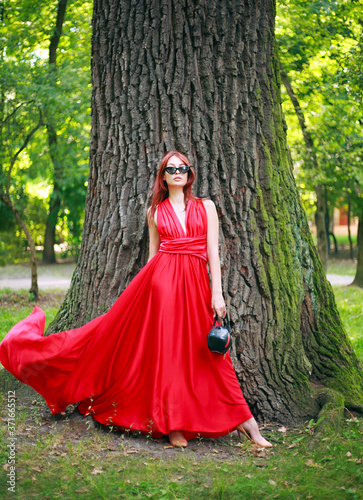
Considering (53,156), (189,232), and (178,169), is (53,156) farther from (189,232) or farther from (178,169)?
(189,232)

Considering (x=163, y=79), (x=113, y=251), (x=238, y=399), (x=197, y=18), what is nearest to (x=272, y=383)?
(x=238, y=399)

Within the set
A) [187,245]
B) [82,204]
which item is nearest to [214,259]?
[187,245]

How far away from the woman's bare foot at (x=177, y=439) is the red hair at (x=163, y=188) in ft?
5.42

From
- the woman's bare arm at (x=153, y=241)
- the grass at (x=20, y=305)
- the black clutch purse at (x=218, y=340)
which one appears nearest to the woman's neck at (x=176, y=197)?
the woman's bare arm at (x=153, y=241)

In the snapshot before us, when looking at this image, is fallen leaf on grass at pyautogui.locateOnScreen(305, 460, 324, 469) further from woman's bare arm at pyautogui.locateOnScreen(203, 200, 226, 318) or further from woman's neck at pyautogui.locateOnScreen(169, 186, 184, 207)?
woman's neck at pyautogui.locateOnScreen(169, 186, 184, 207)

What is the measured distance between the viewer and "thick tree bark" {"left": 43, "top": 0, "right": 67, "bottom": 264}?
10.6 metres

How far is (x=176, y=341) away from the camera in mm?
3482

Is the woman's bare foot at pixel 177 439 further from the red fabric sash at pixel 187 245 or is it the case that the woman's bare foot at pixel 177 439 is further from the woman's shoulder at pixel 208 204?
the woman's shoulder at pixel 208 204

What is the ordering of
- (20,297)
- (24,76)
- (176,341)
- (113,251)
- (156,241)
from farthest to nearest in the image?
1. (20,297)
2. (24,76)
3. (113,251)
4. (156,241)
5. (176,341)

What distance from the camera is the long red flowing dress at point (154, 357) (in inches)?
135

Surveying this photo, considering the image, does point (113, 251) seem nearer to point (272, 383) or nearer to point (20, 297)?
point (272, 383)

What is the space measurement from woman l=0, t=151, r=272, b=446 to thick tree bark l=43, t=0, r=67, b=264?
7354 mm

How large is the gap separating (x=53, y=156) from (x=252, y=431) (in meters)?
11.2

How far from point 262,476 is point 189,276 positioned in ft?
4.83
